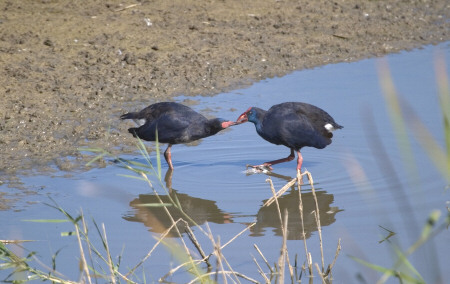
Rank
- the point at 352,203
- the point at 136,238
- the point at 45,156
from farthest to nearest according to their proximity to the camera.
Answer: the point at 45,156 < the point at 352,203 < the point at 136,238

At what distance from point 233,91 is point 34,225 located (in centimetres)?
377

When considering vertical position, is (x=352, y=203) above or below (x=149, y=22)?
below

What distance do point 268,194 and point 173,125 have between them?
1177 mm

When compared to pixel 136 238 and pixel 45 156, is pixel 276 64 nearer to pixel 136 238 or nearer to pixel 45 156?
pixel 45 156

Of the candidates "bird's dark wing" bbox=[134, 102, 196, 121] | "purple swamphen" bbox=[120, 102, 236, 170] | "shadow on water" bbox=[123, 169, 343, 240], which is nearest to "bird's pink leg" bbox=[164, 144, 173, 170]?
"purple swamphen" bbox=[120, 102, 236, 170]

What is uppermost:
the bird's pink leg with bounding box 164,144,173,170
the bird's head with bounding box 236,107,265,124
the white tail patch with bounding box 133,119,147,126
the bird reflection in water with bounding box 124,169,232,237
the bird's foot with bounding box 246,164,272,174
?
the bird's head with bounding box 236,107,265,124

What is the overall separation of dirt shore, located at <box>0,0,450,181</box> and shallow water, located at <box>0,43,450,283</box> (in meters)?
0.55

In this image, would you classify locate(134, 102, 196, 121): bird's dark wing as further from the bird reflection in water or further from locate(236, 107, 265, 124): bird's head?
the bird reflection in water

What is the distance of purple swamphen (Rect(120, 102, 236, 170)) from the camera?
281 inches

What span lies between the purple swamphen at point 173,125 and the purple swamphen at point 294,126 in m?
0.36

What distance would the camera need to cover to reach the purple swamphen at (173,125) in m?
7.15

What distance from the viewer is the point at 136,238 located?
5.55 metres

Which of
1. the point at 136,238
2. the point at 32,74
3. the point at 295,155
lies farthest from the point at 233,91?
the point at 136,238

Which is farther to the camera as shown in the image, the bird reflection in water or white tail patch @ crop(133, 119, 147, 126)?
white tail patch @ crop(133, 119, 147, 126)
